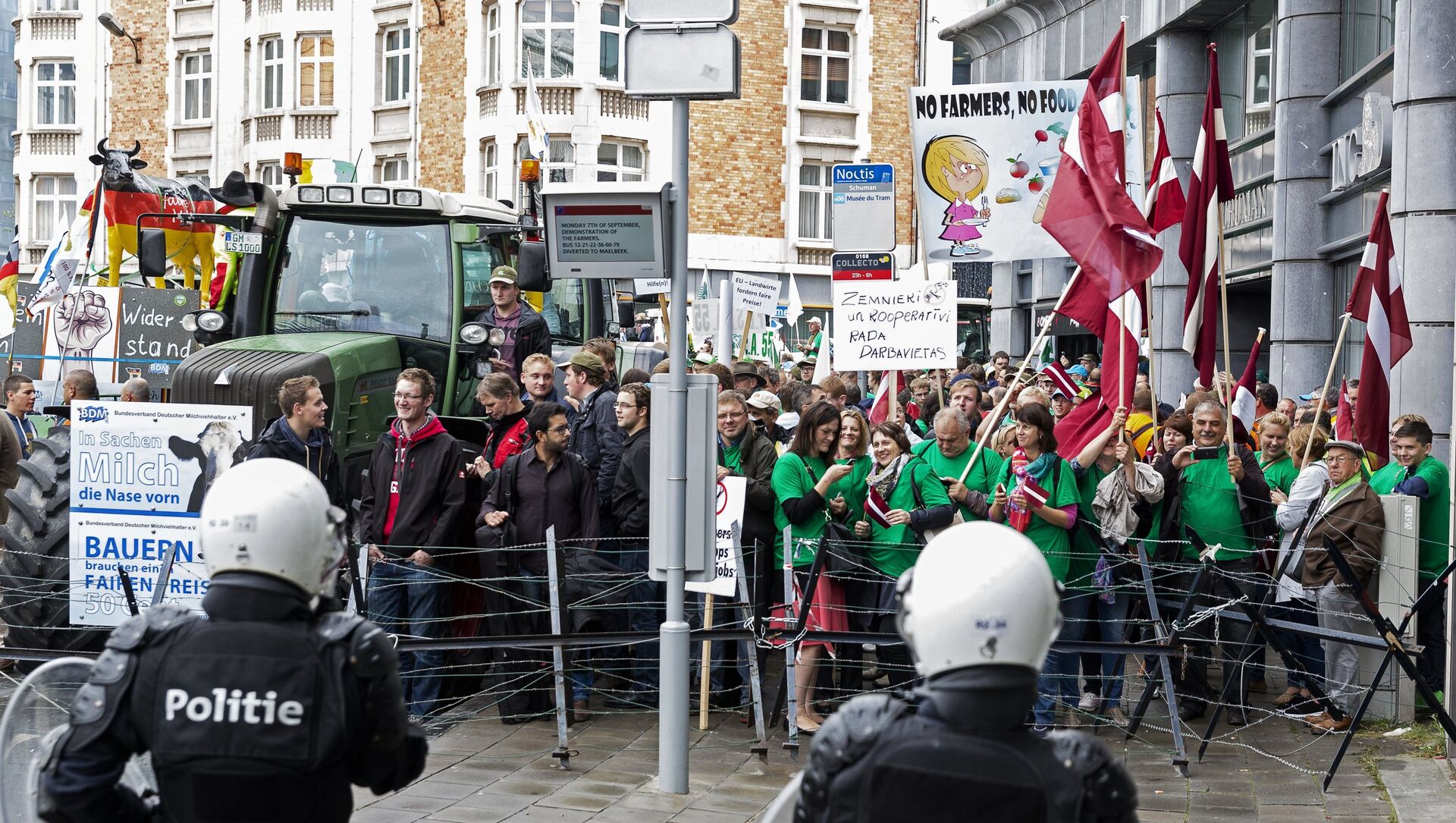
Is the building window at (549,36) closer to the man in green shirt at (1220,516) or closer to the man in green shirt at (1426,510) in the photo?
the man in green shirt at (1220,516)

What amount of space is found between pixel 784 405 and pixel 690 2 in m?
6.35

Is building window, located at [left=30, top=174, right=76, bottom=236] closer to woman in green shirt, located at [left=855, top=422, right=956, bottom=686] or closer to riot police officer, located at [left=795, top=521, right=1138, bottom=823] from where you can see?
woman in green shirt, located at [left=855, top=422, right=956, bottom=686]

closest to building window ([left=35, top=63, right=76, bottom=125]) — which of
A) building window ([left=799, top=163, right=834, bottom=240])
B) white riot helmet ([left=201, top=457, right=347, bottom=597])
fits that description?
building window ([left=799, top=163, right=834, bottom=240])

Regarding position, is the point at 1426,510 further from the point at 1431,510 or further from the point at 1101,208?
the point at 1101,208

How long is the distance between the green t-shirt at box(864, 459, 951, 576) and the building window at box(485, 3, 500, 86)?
107 feet

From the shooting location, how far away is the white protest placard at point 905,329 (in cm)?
1270

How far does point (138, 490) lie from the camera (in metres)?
8.61

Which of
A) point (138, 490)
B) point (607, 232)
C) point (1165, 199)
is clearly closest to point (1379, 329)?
point (1165, 199)

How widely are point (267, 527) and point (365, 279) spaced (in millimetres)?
→ 8527

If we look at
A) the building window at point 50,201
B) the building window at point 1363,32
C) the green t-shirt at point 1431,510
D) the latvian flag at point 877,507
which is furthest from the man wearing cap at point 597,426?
the building window at point 50,201

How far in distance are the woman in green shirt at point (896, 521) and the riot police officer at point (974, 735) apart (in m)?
5.78

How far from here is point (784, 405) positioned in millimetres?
13477

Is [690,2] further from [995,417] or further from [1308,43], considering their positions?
[1308,43]

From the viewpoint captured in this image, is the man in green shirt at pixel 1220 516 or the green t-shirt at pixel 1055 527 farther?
the man in green shirt at pixel 1220 516
